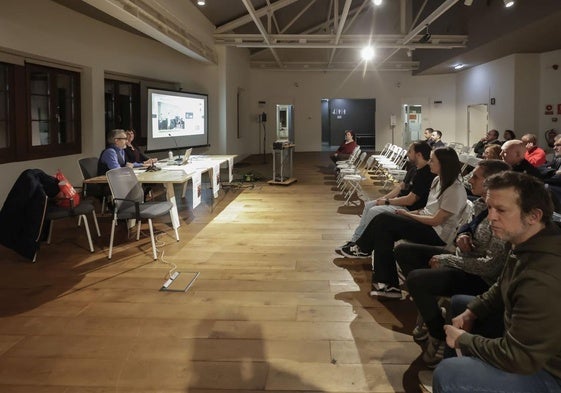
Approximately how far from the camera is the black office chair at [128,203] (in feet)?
15.4

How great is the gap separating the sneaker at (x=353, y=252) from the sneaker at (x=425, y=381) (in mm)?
2173

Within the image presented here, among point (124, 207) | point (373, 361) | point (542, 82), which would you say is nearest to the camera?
point (373, 361)

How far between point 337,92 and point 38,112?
1264 cm

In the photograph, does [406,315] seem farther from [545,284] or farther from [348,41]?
[348,41]

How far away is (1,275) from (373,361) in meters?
3.42

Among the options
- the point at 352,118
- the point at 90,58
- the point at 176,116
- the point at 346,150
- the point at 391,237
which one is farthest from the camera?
the point at 352,118

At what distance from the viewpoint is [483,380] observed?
158 centimetres

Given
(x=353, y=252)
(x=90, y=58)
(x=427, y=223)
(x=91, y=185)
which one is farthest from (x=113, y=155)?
(x=427, y=223)

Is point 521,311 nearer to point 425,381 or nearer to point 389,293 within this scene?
point 425,381

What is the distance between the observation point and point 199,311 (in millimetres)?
3447

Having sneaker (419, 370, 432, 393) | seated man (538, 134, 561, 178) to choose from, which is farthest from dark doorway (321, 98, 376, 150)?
sneaker (419, 370, 432, 393)

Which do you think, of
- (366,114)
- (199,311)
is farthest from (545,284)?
(366,114)

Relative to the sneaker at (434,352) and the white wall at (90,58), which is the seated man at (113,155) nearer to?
the white wall at (90,58)

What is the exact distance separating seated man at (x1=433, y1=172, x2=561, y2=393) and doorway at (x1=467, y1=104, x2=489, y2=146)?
1494cm
